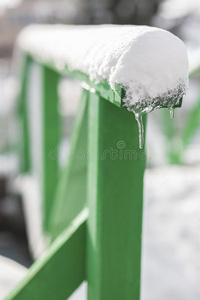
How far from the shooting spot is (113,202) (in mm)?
849

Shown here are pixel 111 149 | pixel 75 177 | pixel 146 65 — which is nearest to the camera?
pixel 146 65

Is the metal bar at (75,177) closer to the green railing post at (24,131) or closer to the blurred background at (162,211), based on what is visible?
the blurred background at (162,211)

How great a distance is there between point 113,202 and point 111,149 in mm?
129

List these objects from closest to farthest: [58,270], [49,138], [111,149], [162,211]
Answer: [111,149] < [58,270] < [162,211] < [49,138]

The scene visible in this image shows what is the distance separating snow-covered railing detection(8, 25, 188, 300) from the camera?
2.10ft

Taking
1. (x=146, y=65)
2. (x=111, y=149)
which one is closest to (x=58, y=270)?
(x=111, y=149)

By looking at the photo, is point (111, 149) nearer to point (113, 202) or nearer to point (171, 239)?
point (113, 202)

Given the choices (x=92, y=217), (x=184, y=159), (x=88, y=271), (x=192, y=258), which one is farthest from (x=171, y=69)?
(x=184, y=159)

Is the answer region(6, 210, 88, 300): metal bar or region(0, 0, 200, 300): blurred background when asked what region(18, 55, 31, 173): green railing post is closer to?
region(0, 0, 200, 300): blurred background

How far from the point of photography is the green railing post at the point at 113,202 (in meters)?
0.80

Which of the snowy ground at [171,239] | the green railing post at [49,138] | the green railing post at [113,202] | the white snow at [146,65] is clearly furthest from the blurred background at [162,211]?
the white snow at [146,65]

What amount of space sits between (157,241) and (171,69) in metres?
0.98

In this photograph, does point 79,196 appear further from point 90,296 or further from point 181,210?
point 181,210

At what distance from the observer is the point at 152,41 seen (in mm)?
649
